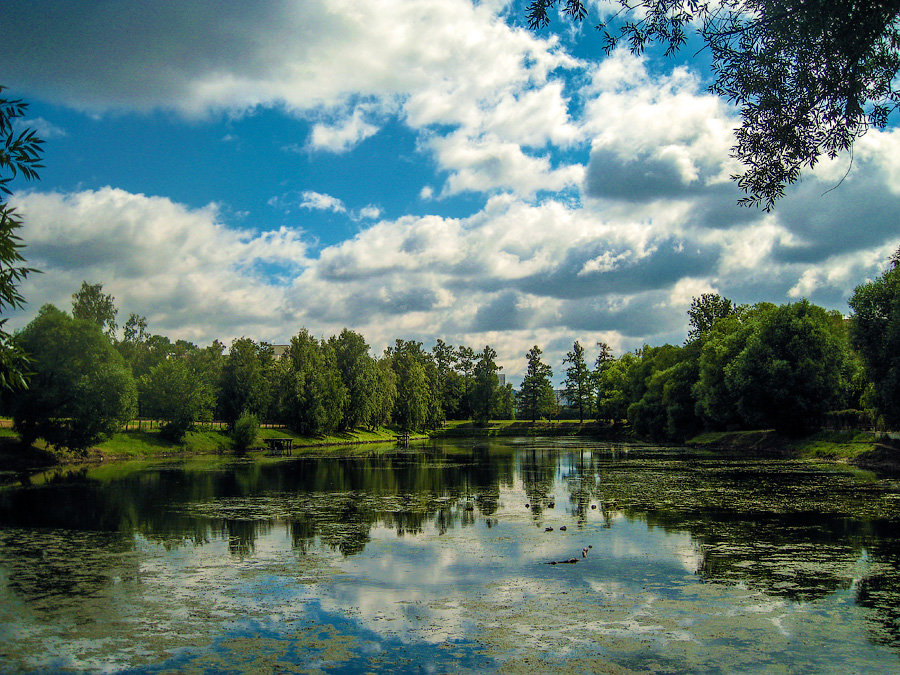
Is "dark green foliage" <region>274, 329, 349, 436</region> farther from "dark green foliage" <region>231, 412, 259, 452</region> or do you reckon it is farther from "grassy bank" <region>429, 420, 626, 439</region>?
"grassy bank" <region>429, 420, 626, 439</region>

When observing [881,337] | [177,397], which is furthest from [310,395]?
[881,337]

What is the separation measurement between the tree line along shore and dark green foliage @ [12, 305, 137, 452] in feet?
0.36

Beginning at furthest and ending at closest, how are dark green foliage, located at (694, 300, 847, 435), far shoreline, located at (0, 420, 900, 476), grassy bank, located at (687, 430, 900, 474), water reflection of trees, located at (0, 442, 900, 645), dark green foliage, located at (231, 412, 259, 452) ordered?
dark green foliage, located at (231, 412, 259, 452) → dark green foliage, located at (694, 300, 847, 435) → far shoreline, located at (0, 420, 900, 476) → grassy bank, located at (687, 430, 900, 474) → water reflection of trees, located at (0, 442, 900, 645)

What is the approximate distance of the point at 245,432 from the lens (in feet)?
251

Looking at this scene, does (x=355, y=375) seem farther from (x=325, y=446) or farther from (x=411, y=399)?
(x=411, y=399)

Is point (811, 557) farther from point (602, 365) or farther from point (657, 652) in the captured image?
point (602, 365)

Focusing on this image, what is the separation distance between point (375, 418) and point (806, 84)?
4179 inches

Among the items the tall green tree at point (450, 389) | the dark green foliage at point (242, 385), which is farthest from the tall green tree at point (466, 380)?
the dark green foliage at point (242, 385)

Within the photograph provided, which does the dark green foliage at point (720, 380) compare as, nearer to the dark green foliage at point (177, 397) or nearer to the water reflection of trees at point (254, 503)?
the water reflection of trees at point (254, 503)

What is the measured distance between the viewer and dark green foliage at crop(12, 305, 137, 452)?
2028 inches

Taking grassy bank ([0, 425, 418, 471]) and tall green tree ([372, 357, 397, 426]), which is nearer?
grassy bank ([0, 425, 418, 471])

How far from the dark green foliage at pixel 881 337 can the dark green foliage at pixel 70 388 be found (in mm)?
56322

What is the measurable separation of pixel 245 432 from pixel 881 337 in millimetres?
62990

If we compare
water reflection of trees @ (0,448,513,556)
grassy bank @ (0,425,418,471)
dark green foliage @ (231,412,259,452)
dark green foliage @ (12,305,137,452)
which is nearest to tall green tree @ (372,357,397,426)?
grassy bank @ (0,425,418,471)
